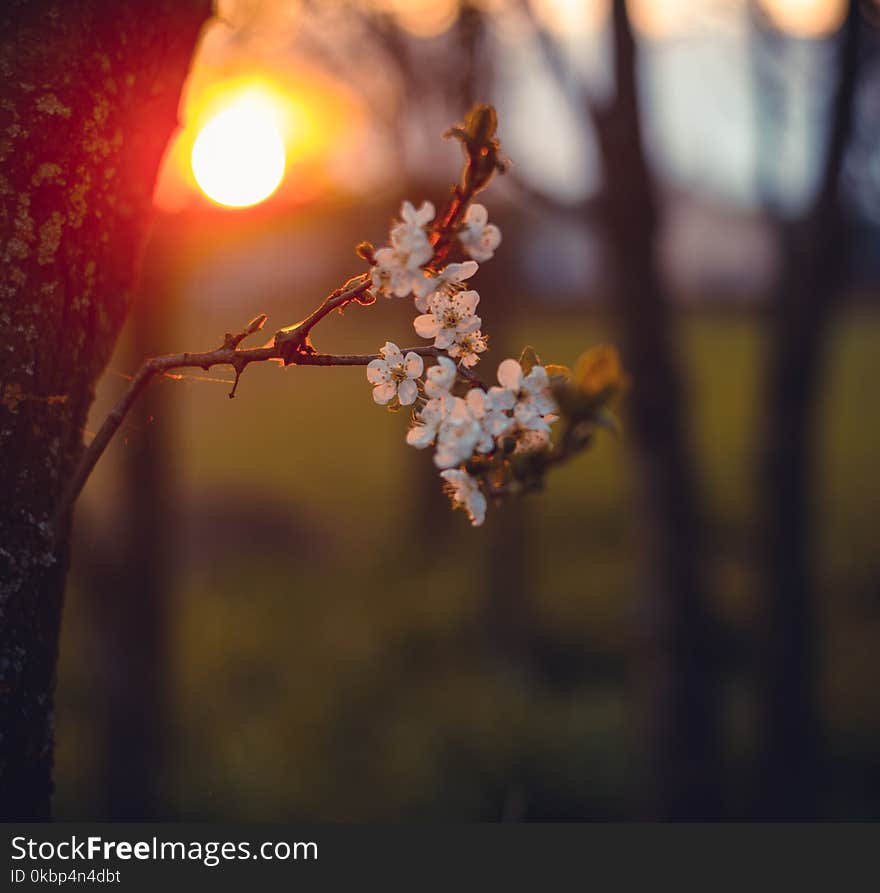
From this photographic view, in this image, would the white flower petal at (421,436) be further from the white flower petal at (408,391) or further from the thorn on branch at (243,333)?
the thorn on branch at (243,333)

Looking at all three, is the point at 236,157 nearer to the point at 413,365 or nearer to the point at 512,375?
the point at 413,365

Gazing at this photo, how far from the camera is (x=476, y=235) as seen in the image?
141 cm

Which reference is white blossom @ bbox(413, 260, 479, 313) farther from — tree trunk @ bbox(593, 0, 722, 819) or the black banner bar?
tree trunk @ bbox(593, 0, 722, 819)

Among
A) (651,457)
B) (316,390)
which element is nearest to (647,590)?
(651,457)

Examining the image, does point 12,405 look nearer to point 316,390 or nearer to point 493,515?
point 493,515

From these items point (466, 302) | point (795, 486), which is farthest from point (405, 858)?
point (795, 486)

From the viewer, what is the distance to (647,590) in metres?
5.32

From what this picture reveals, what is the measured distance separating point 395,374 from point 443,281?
19 cm

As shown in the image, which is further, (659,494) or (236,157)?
(659,494)

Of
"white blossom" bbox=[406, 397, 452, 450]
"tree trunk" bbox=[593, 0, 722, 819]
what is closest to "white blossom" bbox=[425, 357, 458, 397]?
"white blossom" bbox=[406, 397, 452, 450]

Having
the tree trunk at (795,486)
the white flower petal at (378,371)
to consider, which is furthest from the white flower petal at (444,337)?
the tree trunk at (795,486)

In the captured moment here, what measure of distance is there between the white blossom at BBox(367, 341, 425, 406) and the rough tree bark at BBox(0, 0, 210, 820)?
561 millimetres

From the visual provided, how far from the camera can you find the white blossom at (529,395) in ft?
4.63

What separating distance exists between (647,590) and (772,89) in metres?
3.20
